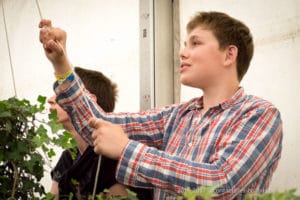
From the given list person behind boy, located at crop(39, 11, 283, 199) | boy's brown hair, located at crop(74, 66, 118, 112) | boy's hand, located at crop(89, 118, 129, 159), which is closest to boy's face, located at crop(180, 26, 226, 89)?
person behind boy, located at crop(39, 11, 283, 199)

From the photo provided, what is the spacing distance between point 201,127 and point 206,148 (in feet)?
0.32

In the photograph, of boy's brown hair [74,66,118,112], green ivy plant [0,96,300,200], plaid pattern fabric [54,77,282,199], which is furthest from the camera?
boy's brown hair [74,66,118,112]

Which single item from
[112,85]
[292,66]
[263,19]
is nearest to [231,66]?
[292,66]

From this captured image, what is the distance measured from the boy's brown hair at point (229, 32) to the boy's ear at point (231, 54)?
0.01m

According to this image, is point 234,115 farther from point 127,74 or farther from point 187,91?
point 127,74

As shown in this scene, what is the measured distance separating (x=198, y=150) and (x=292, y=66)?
590 mm

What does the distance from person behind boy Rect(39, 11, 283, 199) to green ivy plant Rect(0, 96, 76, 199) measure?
16cm

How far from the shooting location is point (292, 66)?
1.41 metres

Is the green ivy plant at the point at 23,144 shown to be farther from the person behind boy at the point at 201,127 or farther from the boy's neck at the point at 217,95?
the boy's neck at the point at 217,95

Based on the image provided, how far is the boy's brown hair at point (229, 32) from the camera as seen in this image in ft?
4.00

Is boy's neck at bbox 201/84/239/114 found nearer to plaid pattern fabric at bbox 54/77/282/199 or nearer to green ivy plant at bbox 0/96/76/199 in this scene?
plaid pattern fabric at bbox 54/77/282/199


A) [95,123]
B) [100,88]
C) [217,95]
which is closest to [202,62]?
[217,95]

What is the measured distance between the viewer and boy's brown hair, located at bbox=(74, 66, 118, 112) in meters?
1.55

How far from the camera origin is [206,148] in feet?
3.35
